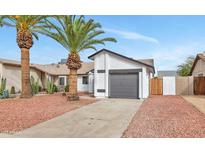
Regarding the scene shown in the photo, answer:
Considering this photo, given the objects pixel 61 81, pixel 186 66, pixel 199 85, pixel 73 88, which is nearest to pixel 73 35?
pixel 73 88

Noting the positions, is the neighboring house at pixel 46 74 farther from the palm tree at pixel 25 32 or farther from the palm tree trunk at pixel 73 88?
the palm tree trunk at pixel 73 88

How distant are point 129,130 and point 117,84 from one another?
1155 cm

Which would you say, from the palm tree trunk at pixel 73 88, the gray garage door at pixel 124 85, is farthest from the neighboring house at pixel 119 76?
the palm tree trunk at pixel 73 88

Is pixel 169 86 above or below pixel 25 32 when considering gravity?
below

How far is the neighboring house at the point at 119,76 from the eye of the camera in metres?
17.5

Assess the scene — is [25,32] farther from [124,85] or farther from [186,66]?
[186,66]

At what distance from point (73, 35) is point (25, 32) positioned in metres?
4.23

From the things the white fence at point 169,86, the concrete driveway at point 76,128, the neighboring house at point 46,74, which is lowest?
the concrete driveway at point 76,128

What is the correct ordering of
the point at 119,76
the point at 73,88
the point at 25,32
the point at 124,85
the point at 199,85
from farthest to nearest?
the point at 199,85 < the point at 119,76 < the point at 124,85 < the point at 25,32 < the point at 73,88

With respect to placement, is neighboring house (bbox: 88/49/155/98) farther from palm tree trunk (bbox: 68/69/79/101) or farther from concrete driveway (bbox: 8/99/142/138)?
concrete driveway (bbox: 8/99/142/138)

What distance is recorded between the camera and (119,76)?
18203mm

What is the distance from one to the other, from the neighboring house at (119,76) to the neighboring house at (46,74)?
5861mm
